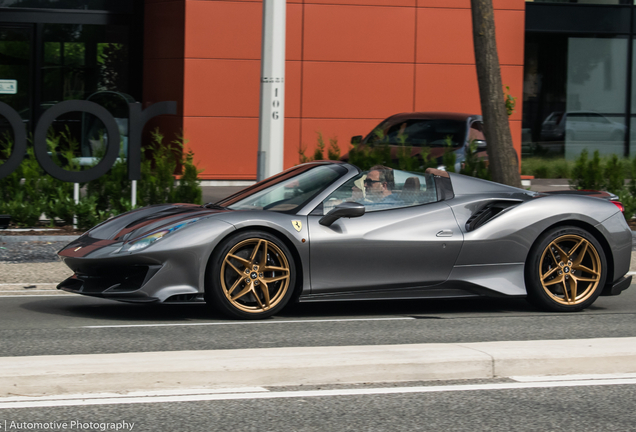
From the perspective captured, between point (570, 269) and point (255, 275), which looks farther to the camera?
point (570, 269)

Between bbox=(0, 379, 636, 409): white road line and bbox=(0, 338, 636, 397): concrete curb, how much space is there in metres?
0.14

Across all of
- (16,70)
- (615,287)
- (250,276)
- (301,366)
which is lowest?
(301,366)

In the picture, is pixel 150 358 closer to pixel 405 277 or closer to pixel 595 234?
pixel 405 277

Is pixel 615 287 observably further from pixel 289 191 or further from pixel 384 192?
pixel 289 191

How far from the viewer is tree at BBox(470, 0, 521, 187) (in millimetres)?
12336

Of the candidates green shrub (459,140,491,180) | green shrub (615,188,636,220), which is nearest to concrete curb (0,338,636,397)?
green shrub (459,140,491,180)

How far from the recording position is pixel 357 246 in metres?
6.96

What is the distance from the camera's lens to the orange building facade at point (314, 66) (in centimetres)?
1830

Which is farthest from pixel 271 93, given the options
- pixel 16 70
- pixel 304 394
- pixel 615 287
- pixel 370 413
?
pixel 16 70

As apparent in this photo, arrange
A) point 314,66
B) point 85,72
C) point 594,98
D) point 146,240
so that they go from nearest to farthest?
point 146,240 → point 314,66 → point 85,72 → point 594,98

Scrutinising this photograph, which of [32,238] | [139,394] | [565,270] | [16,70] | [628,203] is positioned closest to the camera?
[139,394]

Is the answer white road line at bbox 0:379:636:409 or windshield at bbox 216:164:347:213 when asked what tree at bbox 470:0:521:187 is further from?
white road line at bbox 0:379:636:409

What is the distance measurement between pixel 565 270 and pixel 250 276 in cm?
262

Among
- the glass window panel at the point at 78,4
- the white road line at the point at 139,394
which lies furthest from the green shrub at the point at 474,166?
the glass window panel at the point at 78,4
